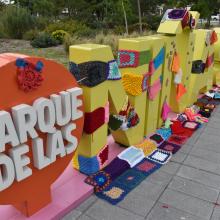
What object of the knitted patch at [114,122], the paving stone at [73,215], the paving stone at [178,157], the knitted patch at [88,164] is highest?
the knitted patch at [114,122]

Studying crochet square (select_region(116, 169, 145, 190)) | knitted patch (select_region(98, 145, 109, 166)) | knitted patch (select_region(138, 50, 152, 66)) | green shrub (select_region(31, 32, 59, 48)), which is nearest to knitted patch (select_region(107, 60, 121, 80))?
knitted patch (select_region(138, 50, 152, 66))

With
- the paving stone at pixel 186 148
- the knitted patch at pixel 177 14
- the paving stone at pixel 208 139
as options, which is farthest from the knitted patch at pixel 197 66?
the paving stone at pixel 186 148

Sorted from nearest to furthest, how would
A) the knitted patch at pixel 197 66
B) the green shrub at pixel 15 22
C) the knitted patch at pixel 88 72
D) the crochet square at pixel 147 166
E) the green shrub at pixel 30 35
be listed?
1. the knitted patch at pixel 88 72
2. the crochet square at pixel 147 166
3. the knitted patch at pixel 197 66
4. the green shrub at pixel 30 35
5. the green shrub at pixel 15 22

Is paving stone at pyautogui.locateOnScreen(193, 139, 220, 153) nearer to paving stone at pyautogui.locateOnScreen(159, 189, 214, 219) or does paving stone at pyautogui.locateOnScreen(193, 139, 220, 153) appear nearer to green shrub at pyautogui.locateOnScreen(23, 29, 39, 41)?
paving stone at pyautogui.locateOnScreen(159, 189, 214, 219)

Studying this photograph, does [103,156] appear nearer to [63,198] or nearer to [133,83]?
[63,198]

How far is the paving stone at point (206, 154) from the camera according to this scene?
4.46 m

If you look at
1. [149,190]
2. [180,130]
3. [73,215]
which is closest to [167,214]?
A: [149,190]

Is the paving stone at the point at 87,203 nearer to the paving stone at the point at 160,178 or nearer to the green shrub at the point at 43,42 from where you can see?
the paving stone at the point at 160,178

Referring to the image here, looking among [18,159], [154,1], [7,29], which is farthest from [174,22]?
[154,1]

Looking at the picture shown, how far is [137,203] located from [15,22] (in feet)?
57.6

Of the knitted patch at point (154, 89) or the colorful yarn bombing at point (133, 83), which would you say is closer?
the colorful yarn bombing at point (133, 83)

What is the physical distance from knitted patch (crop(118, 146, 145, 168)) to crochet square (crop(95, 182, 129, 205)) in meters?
0.51

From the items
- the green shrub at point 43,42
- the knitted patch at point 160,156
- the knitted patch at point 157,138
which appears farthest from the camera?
the green shrub at point 43,42

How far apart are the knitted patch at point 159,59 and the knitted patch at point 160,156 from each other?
4.28 ft
